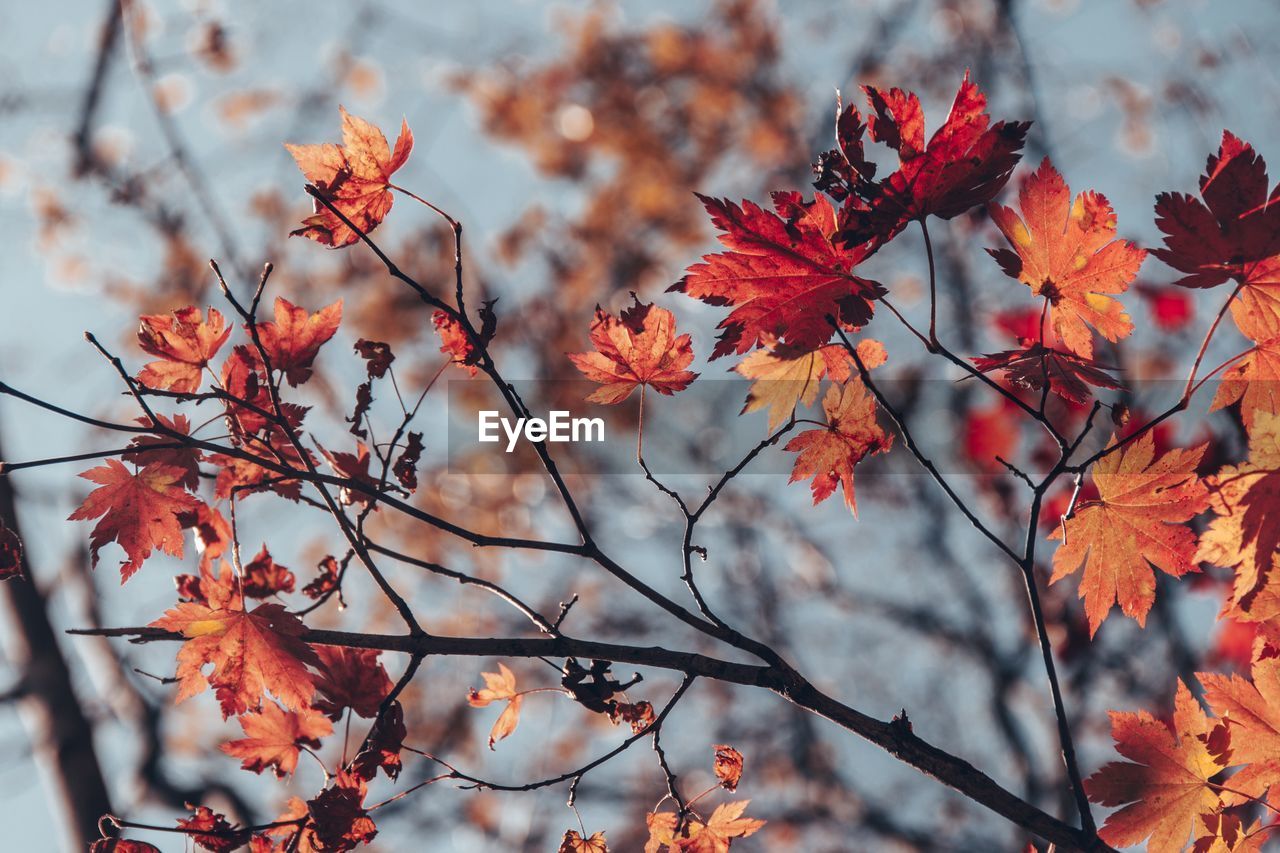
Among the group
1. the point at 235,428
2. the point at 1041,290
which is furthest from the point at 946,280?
the point at 235,428

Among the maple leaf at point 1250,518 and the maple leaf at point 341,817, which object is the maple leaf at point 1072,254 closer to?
the maple leaf at point 1250,518

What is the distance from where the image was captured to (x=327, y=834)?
133cm

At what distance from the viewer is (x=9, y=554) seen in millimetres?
1278

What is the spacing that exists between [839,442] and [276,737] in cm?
104

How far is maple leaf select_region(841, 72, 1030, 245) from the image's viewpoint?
1.23m

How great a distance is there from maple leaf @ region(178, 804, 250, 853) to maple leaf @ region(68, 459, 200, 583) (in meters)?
0.39

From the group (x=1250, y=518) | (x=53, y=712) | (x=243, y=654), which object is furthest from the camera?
(x=53, y=712)

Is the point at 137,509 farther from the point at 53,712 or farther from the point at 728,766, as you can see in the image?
the point at 53,712

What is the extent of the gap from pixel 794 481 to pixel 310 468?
28.7 inches

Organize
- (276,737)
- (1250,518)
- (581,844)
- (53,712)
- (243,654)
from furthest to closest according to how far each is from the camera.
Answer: (53,712) → (276,737) → (581,844) → (243,654) → (1250,518)

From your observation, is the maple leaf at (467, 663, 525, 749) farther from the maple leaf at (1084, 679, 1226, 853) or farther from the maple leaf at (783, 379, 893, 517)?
the maple leaf at (1084, 679, 1226, 853)

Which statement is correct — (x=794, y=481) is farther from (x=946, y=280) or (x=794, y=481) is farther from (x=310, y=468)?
(x=946, y=280)

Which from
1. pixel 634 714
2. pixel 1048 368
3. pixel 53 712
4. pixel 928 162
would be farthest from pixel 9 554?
pixel 53 712

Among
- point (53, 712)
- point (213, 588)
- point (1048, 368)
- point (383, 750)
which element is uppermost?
point (53, 712)
